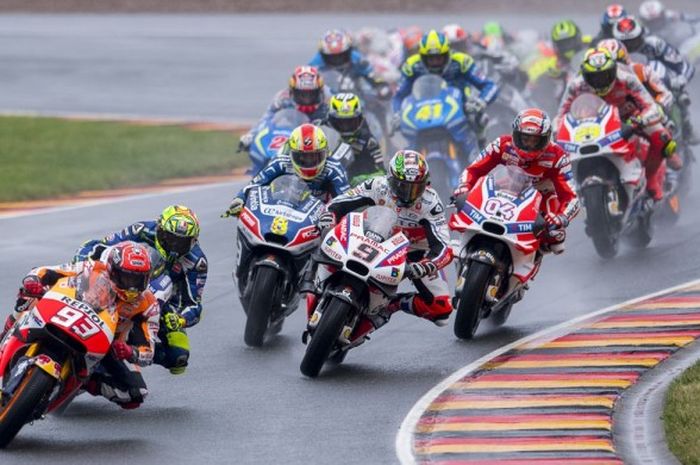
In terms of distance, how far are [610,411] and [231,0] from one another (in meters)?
32.0

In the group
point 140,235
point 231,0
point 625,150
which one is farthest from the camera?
point 231,0

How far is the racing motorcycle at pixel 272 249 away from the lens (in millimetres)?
12750

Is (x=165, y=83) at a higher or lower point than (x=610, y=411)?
lower

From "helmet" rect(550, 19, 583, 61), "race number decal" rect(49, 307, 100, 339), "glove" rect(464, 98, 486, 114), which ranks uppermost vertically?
"race number decal" rect(49, 307, 100, 339)

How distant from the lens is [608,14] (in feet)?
65.5

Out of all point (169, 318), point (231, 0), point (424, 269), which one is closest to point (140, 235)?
point (169, 318)

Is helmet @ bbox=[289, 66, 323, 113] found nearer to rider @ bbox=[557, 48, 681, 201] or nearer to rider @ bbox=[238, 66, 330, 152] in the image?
rider @ bbox=[238, 66, 330, 152]

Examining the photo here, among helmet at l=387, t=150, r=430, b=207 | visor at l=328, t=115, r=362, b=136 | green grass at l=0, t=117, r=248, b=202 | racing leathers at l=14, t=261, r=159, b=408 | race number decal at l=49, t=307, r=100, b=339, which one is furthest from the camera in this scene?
green grass at l=0, t=117, r=248, b=202

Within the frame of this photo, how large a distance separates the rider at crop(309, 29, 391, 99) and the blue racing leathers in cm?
133

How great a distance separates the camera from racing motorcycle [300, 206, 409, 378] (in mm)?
11641

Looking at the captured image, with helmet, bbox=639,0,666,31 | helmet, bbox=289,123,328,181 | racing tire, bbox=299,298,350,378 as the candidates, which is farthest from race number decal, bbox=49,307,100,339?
helmet, bbox=639,0,666,31

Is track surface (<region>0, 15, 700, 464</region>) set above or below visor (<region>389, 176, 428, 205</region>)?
below

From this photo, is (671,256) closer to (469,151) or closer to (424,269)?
(469,151)

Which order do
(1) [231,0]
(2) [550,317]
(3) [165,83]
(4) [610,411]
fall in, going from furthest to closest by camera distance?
(1) [231,0] → (3) [165,83] → (2) [550,317] → (4) [610,411]
